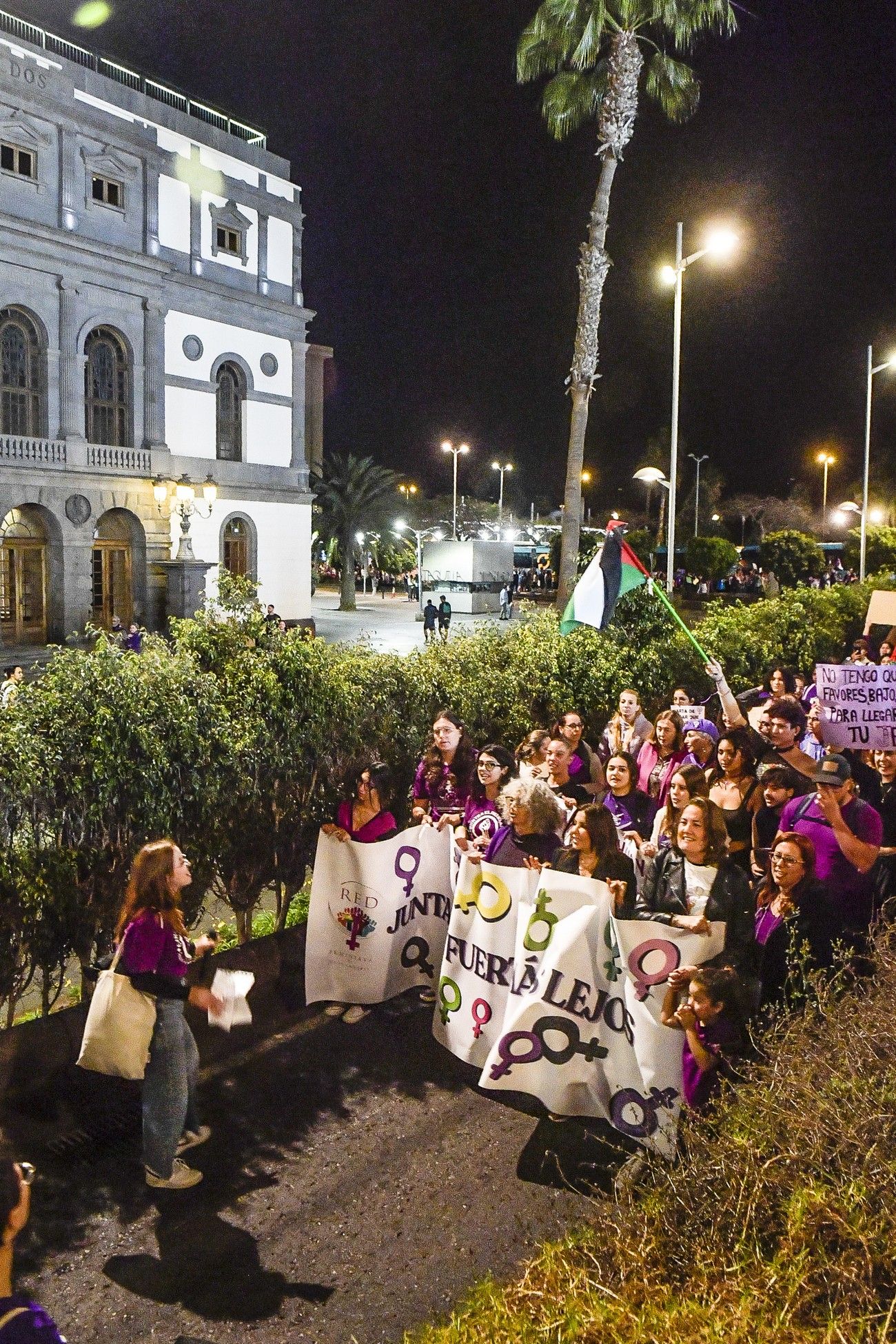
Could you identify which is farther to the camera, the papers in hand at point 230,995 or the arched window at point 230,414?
the arched window at point 230,414

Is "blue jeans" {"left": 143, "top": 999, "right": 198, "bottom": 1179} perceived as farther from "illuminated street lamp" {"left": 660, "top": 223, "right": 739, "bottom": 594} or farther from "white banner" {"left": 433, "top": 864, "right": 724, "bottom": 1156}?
"illuminated street lamp" {"left": 660, "top": 223, "right": 739, "bottom": 594}

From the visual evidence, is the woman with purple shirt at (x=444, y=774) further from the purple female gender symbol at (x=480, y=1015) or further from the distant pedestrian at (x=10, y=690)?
the distant pedestrian at (x=10, y=690)

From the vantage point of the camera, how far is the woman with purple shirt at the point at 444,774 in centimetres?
717

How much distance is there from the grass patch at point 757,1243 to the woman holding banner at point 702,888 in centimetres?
128

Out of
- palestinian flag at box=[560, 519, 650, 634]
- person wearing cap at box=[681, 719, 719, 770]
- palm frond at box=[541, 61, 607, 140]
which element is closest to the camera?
person wearing cap at box=[681, 719, 719, 770]

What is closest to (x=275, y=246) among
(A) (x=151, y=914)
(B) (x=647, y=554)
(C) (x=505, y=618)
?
(C) (x=505, y=618)

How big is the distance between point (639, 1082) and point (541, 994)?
63 cm

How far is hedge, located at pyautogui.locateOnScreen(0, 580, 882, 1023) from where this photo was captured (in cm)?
567

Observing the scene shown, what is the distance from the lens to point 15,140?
27.0 metres

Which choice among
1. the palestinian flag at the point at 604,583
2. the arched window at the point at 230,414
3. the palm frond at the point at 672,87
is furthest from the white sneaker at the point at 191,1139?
the arched window at the point at 230,414

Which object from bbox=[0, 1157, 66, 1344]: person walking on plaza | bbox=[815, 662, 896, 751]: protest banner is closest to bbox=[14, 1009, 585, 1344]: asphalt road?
bbox=[0, 1157, 66, 1344]: person walking on plaza

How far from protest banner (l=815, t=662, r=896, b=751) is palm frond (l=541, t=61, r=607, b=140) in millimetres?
15664

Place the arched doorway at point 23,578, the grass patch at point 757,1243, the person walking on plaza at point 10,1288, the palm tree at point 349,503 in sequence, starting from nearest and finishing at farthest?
1. the person walking on plaza at point 10,1288
2. the grass patch at point 757,1243
3. the arched doorway at point 23,578
4. the palm tree at point 349,503

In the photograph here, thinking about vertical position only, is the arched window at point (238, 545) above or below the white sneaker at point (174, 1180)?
above
